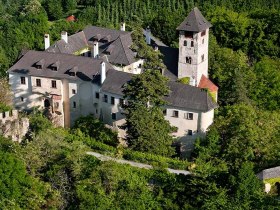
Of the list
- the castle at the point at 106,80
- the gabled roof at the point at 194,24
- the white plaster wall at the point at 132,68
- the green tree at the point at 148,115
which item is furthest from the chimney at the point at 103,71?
the gabled roof at the point at 194,24

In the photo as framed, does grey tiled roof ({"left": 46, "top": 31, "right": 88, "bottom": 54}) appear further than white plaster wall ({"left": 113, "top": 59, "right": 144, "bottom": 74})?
Yes

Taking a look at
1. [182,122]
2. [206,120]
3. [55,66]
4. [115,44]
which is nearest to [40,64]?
[55,66]

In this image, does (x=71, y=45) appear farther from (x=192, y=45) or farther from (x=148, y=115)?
(x=148, y=115)

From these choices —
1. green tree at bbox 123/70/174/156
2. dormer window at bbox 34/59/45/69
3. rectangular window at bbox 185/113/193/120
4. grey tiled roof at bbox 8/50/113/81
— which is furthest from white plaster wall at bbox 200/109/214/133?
dormer window at bbox 34/59/45/69

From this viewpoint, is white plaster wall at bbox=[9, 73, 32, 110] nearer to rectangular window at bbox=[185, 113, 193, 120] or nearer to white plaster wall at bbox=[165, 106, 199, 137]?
white plaster wall at bbox=[165, 106, 199, 137]

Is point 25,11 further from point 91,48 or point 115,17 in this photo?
point 91,48

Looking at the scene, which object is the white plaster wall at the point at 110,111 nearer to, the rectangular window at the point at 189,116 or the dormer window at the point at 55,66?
the dormer window at the point at 55,66
